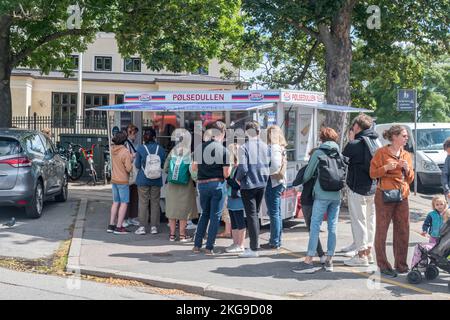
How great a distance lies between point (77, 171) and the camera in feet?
69.4

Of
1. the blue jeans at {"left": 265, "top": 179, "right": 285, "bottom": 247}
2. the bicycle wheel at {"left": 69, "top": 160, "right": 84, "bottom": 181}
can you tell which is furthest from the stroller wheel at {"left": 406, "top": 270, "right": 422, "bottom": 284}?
the bicycle wheel at {"left": 69, "top": 160, "right": 84, "bottom": 181}

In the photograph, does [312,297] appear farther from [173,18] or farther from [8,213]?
[173,18]

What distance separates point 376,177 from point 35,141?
8.04 meters

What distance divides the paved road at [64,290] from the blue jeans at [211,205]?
197 centimetres

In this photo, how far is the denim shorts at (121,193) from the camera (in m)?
11.5

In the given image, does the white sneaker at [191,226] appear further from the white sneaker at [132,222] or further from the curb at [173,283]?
the curb at [173,283]

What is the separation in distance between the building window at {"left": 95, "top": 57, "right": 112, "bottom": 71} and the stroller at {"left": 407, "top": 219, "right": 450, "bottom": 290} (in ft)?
148

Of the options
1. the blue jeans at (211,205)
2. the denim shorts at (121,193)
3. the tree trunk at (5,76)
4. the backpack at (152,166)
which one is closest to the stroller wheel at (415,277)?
the blue jeans at (211,205)

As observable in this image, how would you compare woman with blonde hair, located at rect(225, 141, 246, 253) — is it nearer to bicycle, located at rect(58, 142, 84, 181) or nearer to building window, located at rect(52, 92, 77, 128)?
bicycle, located at rect(58, 142, 84, 181)

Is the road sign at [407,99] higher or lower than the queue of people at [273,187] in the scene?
higher

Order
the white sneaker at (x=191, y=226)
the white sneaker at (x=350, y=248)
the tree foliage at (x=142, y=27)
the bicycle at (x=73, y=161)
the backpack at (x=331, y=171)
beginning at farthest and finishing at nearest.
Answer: the bicycle at (x=73, y=161), the tree foliage at (x=142, y=27), the white sneaker at (x=191, y=226), the white sneaker at (x=350, y=248), the backpack at (x=331, y=171)

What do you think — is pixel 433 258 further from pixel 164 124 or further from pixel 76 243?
pixel 164 124

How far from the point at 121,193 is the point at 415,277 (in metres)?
5.56

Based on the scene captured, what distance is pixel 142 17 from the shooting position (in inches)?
688
